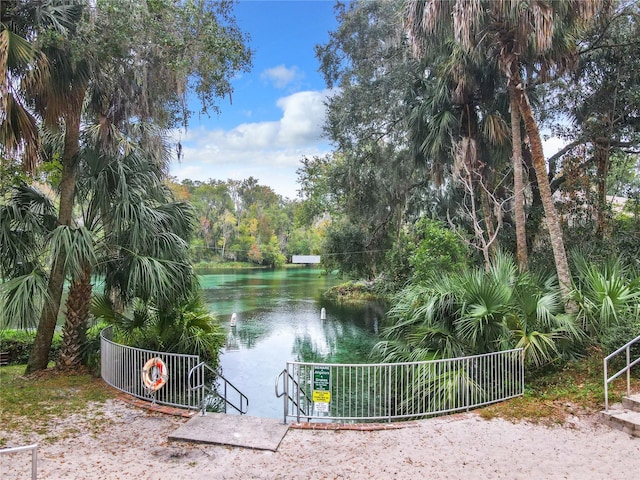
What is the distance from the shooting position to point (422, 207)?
21016mm

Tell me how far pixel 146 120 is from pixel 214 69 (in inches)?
104

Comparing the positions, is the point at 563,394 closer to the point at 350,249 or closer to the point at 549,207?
the point at 549,207

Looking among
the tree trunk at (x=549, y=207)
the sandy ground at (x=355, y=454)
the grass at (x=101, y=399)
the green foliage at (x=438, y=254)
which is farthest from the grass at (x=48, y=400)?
the green foliage at (x=438, y=254)

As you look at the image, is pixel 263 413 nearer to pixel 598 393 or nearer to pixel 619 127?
pixel 598 393

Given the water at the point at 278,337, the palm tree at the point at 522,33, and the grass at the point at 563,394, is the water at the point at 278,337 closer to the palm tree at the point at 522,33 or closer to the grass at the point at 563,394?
the grass at the point at 563,394

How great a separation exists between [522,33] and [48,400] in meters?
11.3

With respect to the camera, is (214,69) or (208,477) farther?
(214,69)

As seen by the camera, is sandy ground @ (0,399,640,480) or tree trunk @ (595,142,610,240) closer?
sandy ground @ (0,399,640,480)

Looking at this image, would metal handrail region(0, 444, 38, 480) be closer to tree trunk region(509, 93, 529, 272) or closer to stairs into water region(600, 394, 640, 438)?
stairs into water region(600, 394, 640, 438)

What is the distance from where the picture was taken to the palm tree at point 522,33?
27.8ft

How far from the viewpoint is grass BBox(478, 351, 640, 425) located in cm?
623

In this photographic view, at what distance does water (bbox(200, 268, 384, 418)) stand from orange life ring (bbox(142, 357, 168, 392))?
3.27 m

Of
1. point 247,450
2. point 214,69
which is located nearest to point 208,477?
point 247,450

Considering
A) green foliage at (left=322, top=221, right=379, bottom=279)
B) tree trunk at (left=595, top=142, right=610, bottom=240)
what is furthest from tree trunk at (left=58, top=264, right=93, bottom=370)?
green foliage at (left=322, top=221, right=379, bottom=279)
